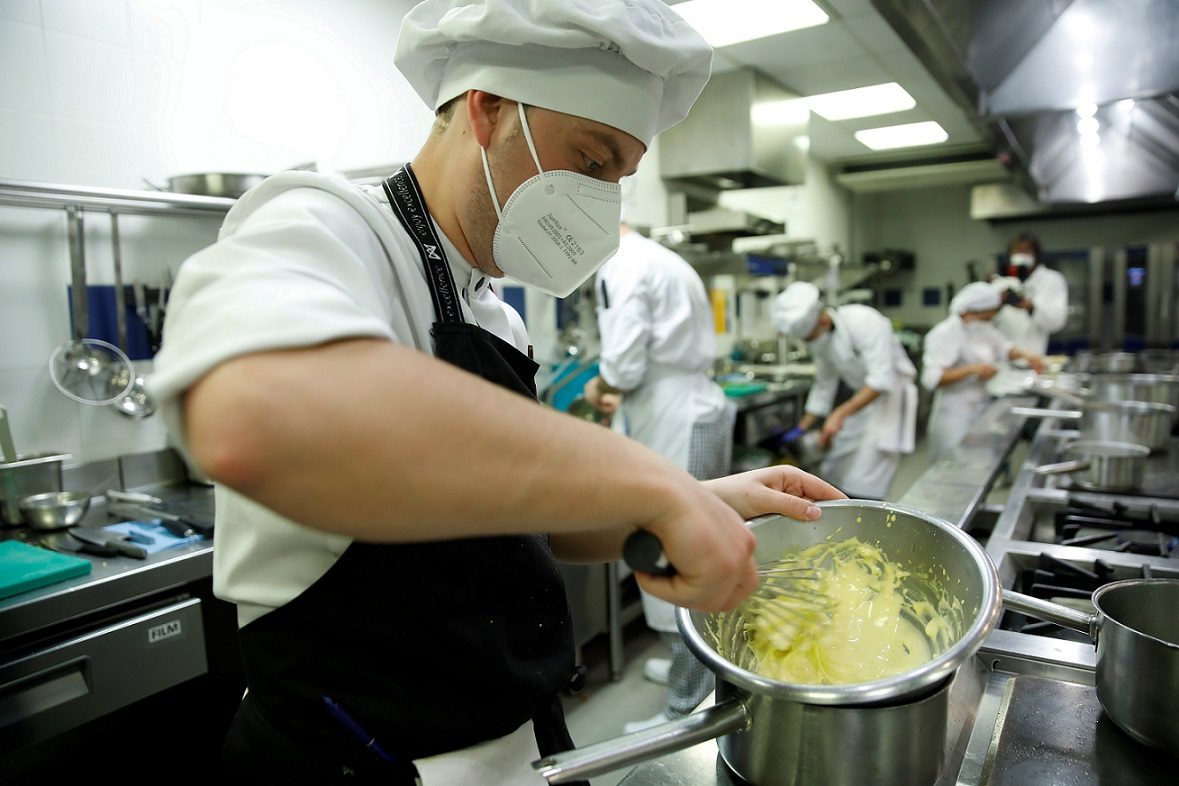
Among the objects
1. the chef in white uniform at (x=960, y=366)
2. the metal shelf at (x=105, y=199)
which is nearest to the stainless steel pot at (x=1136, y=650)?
the metal shelf at (x=105, y=199)

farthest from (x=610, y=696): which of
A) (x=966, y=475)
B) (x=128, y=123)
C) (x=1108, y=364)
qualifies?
(x=1108, y=364)

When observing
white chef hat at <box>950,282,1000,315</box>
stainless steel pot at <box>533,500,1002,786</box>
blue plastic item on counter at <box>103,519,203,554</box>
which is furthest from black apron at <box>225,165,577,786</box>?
white chef hat at <box>950,282,1000,315</box>

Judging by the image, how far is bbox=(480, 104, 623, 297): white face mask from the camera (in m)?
0.89

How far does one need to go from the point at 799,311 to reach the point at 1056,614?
10.4 feet

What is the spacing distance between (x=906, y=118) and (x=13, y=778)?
639 cm

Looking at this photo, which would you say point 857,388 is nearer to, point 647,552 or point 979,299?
point 979,299

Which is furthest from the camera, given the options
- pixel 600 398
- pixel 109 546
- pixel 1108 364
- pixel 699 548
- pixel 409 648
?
pixel 1108 364

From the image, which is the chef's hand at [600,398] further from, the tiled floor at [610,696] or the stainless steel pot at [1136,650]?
the stainless steel pot at [1136,650]

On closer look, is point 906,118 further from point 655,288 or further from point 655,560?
point 655,560

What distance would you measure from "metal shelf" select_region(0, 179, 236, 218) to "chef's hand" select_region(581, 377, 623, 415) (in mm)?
1588

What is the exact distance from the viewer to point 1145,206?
7414 millimetres

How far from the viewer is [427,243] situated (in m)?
0.84

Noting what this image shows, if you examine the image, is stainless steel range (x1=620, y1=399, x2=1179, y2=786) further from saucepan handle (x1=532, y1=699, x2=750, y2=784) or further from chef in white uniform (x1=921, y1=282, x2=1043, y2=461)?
chef in white uniform (x1=921, y1=282, x2=1043, y2=461)

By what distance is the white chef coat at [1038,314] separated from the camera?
5949 millimetres
